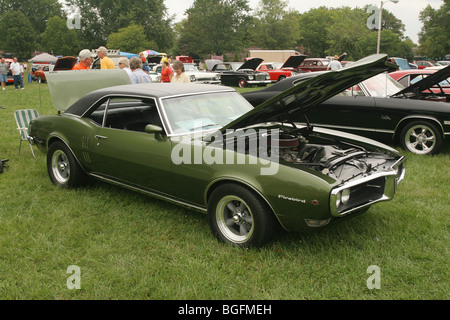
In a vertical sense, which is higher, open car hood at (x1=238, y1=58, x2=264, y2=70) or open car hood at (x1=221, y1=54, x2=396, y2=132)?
open car hood at (x1=238, y1=58, x2=264, y2=70)

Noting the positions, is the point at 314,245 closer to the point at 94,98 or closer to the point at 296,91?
the point at 296,91

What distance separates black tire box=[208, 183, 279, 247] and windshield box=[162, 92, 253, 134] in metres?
0.90

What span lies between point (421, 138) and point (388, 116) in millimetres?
641

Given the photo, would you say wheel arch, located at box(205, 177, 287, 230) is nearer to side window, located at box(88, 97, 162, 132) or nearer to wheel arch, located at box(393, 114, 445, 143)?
side window, located at box(88, 97, 162, 132)

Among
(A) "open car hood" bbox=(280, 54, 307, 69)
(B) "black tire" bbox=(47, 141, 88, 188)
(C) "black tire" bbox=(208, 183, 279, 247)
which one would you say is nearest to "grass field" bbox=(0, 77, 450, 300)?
(C) "black tire" bbox=(208, 183, 279, 247)

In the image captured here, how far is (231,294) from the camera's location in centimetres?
288

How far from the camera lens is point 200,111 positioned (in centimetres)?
425

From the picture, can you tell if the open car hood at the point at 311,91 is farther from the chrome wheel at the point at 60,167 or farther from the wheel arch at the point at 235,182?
the chrome wheel at the point at 60,167

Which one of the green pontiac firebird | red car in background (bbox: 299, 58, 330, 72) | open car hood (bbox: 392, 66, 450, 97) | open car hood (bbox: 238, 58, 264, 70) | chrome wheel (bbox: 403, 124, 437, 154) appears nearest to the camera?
the green pontiac firebird

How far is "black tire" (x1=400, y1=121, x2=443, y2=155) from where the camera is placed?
6348 mm

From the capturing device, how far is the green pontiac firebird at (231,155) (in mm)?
3172

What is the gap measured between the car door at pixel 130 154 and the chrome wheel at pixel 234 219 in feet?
2.25

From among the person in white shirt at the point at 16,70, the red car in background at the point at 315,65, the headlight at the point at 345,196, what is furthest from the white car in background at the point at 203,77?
the headlight at the point at 345,196

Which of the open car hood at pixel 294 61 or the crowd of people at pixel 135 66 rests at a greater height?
the open car hood at pixel 294 61
